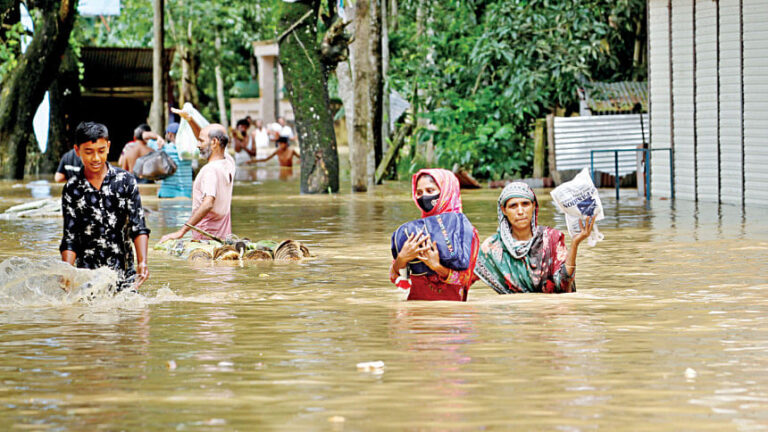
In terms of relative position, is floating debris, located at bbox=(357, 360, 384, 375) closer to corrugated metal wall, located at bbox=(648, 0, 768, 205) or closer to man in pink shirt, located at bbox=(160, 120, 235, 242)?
man in pink shirt, located at bbox=(160, 120, 235, 242)

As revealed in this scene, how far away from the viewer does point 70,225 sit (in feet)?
27.5

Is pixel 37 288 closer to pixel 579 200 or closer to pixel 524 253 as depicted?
pixel 524 253

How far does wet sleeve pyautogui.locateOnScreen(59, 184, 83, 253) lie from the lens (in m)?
8.34

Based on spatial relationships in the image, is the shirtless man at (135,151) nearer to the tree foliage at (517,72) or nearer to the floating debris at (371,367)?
the tree foliage at (517,72)

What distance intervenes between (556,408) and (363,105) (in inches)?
822

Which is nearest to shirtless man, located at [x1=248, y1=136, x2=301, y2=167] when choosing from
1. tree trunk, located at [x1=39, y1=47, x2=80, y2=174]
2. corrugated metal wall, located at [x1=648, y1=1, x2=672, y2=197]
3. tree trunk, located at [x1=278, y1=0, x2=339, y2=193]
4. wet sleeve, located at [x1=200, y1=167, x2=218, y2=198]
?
tree trunk, located at [x1=39, y1=47, x2=80, y2=174]

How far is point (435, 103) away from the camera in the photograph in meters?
28.4

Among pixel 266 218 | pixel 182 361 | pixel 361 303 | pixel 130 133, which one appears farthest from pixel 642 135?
pixel 130 133

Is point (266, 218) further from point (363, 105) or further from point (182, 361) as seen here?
point (182, 361)

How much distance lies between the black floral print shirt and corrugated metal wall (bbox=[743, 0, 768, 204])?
12.5 metres

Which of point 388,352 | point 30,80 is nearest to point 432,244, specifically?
point 388,352

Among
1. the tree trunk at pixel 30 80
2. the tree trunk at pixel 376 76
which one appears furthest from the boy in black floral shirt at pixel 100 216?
the tree trunk at pixel 30 80

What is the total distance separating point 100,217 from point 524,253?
8.68ft

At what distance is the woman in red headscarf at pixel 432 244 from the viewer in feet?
26.6
